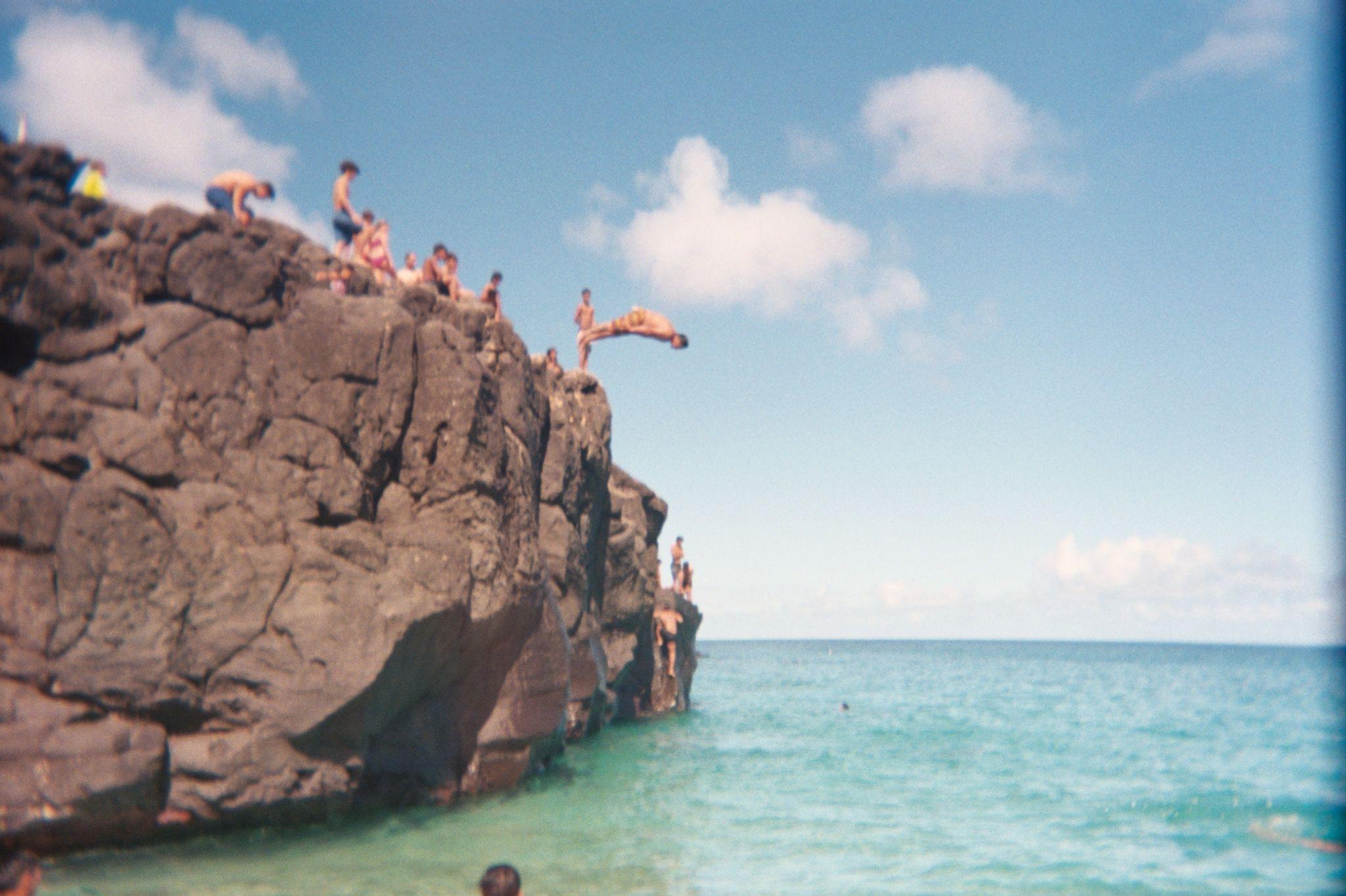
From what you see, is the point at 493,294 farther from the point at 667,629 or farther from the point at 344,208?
the point at 667,629

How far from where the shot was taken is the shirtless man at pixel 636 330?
70.6 feet

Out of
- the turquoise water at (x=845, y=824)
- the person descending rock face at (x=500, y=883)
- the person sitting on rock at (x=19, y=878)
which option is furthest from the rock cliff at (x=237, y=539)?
the person descending rock face at (x=500, y=883)

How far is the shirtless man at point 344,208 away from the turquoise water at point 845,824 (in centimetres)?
986

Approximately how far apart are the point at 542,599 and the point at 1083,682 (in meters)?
66.6

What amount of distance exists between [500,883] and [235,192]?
11773 mm

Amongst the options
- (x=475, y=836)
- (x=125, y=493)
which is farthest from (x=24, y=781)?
(x=475, y=836)

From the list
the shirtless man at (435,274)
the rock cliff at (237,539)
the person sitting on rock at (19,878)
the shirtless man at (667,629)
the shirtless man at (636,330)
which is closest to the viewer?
the person sitting on rock at (19,878)

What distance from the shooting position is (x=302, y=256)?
13695 millimetres

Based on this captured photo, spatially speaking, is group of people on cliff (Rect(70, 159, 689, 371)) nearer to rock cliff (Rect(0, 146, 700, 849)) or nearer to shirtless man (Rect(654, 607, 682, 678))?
rock cliff (Rect(0, 146, 700, 849))

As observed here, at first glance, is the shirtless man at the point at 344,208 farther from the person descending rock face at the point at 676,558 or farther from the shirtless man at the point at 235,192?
the person descending rock face at the point at 676,558

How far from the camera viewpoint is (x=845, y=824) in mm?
14812

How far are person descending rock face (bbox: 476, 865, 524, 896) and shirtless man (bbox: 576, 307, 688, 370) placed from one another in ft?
51.1

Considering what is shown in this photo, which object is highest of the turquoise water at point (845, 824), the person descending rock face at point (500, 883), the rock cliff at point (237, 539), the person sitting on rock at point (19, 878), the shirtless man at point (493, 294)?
the shirtless man at point (493, 294)

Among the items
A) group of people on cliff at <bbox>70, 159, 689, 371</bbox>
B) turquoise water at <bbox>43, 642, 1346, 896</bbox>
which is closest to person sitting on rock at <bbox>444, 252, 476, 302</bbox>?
group of people on cliff at <bbox>70, 159, 689, 371</bbox>
